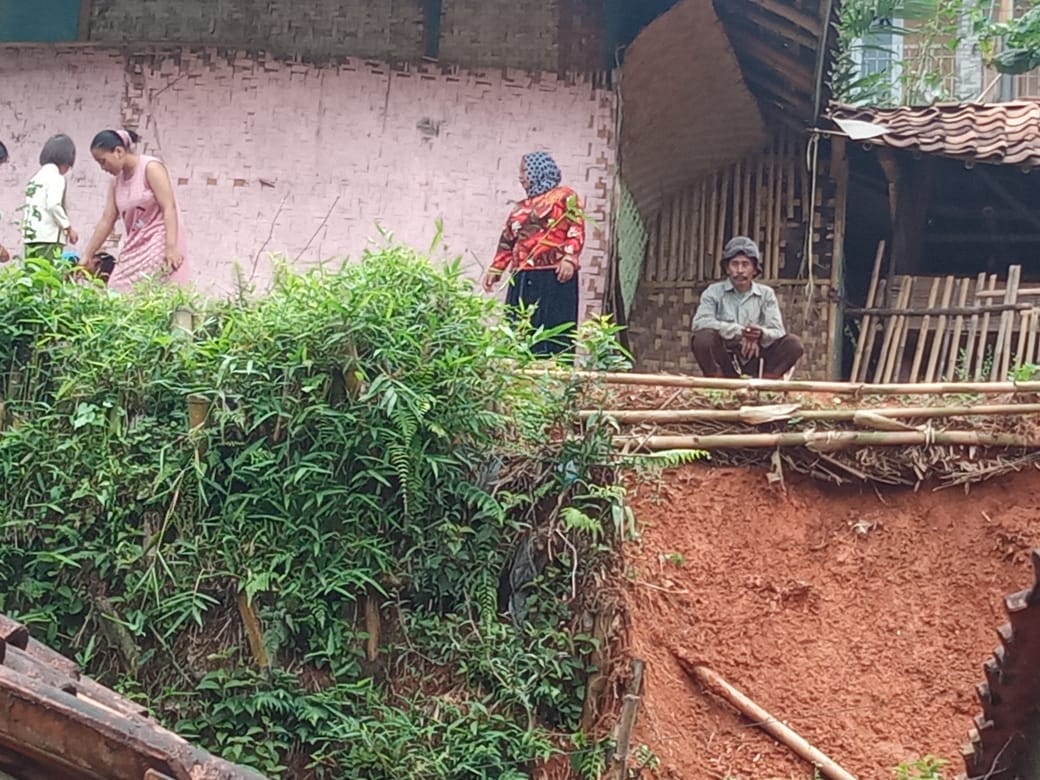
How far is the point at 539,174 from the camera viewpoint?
26.3 feet

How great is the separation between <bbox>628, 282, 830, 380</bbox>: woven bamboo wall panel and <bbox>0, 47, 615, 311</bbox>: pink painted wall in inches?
46.2

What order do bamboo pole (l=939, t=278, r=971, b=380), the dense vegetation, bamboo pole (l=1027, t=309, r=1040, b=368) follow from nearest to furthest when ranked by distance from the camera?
1. the dense vegetation
2. bamboo pole (l=1027, t=309, r=1040, b=368)
3. bamboo pole (l=939, t=278, r=971, b=380)

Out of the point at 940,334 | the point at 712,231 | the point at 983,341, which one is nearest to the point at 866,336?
the point at 940,334

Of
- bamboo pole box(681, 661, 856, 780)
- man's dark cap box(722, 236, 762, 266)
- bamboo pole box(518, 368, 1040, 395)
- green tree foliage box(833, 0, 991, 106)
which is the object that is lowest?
bamboo pole box(681, 661, 856, 780)

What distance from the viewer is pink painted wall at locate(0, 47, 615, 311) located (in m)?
8.88

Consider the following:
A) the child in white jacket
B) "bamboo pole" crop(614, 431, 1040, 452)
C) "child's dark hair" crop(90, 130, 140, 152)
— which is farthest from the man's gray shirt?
the child in white jacket

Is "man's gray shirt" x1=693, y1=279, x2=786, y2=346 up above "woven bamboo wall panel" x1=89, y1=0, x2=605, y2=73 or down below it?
below

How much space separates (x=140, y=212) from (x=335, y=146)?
1705mm

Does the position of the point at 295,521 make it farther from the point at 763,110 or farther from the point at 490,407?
A: the point at 763,110

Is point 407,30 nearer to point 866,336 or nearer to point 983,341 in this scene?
point 866,336

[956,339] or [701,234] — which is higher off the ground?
[701,234]

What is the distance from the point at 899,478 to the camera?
6.60 meters

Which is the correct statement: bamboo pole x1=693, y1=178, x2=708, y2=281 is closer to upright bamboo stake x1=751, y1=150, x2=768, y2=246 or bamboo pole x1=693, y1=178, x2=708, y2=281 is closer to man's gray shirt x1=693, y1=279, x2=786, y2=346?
upright bamboo stake x1=751, y1=150, x2=768, y2=246

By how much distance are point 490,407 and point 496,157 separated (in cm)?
346
